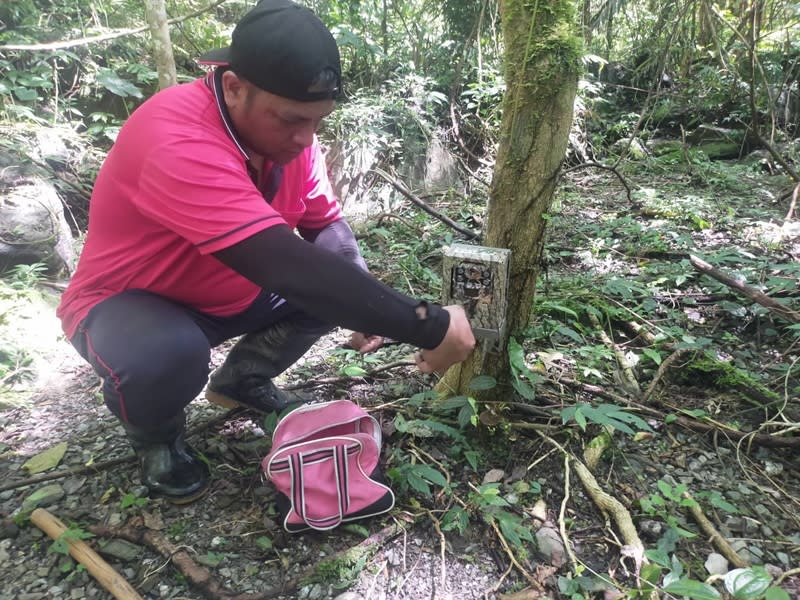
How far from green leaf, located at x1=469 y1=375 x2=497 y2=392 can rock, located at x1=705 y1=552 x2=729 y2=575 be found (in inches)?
29.3

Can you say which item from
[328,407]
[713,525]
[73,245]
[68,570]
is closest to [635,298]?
[713,525]

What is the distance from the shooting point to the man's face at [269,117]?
137 centimetres

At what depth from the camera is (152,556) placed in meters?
1.48

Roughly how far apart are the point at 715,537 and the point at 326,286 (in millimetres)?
1283

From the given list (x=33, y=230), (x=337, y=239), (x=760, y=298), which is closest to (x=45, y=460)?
(x=337, y=239)

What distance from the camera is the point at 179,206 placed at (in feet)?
4.22

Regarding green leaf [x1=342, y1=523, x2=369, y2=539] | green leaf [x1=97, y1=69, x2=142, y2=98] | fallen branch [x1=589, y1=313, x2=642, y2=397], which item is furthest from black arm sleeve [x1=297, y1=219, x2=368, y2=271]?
green leaf [x1=97, y1=69, x2=142, y2=98]

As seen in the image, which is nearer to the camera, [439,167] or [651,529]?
[651,529]

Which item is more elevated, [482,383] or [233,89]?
[233,89]

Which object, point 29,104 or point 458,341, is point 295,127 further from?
point 29,104

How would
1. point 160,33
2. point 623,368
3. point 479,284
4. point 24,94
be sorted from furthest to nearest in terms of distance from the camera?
point 24,94 < point 160,33 < point 623,368 < point 479,284

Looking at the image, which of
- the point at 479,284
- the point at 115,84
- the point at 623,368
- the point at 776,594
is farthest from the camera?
the point at 115,84

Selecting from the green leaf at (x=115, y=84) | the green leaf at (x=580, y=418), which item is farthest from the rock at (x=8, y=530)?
the green leaf at (x=115, y=84)

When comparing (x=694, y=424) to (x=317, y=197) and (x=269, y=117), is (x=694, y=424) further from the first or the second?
(x=269, y=117)
